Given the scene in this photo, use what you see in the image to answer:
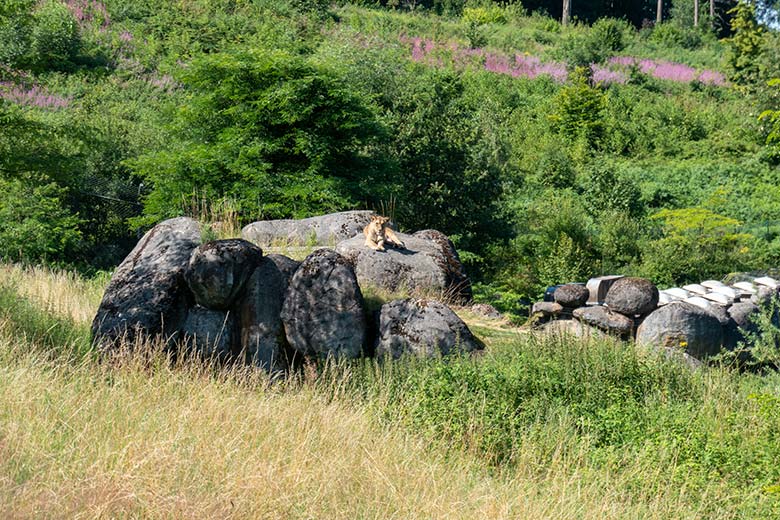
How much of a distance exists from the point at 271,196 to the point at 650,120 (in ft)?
71.5

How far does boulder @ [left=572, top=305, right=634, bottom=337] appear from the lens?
11219 millimetres

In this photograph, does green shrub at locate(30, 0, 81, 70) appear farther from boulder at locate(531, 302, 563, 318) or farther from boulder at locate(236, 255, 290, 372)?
boulder at locate(531, 302, 563, 318)

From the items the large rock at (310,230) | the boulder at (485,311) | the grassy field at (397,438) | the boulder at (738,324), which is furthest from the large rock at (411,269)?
the boulder at (738,324)

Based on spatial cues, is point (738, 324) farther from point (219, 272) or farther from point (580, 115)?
point (580, 115)

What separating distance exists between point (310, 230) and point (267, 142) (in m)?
3.49

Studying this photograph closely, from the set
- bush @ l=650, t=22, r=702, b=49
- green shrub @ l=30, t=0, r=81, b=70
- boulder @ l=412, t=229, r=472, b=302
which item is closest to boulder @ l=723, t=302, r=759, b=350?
boulder @ l=412, t=229, r=472, b=302

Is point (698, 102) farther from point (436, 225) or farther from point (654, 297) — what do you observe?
point (654, 297)

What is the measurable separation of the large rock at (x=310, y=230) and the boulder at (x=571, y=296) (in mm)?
2930

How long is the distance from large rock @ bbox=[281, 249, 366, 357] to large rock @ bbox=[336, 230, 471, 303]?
1104mm

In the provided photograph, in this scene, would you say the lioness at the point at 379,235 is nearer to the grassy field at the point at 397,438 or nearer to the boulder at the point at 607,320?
the grassy field at the point at 397,438

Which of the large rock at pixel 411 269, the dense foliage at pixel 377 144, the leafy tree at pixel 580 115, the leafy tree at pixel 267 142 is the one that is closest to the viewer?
the large rock at pixel 411 269

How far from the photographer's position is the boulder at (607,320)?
1122 centimetres

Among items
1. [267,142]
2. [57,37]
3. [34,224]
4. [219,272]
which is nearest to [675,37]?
[57,37]

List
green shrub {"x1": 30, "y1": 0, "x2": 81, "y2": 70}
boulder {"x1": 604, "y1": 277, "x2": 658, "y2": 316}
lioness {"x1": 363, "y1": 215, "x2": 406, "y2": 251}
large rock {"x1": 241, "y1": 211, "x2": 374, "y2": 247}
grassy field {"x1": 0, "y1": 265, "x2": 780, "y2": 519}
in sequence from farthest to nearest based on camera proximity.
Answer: green shrub {"x1": 30, "y1": 0, "x2": 81, "y2": 70}
large rock {"x1": 241, "y1": 211, "x2": 374, "y2": 247}
boulder {"x1": 604, "y1": 277, "x2": 658, "y2": 316}
lioness {"x1": 363, "y1": 215, "x2": 406, "y2": 251}
grassy field {"x1": 0, "y1": 265, "x2": 780, "y2": 519}
